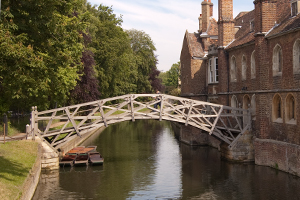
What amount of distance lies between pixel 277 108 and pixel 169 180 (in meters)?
7.23

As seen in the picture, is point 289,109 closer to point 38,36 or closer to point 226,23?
point 226,23

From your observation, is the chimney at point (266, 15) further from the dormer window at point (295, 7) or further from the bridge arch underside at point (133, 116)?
the bridge arch underside at point (133, 116)

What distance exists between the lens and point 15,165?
16.7 metres

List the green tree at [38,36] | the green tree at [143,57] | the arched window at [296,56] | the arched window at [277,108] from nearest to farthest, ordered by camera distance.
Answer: the green tree at [38,36]
the arched window at [296,56]
the arched window at [277,108]
the green tree at [143,57]

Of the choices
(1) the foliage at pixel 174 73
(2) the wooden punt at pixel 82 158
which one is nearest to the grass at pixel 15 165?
(2) the wooden punt at pixel 82 158

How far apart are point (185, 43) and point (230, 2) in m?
6.96

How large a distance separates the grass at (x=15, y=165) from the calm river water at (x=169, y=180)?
1.45 metres

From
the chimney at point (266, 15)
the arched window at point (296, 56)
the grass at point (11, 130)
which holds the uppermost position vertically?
the chimney at point (266, 15)

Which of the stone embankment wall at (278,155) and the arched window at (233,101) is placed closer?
the stone embankment wall at (278,155)

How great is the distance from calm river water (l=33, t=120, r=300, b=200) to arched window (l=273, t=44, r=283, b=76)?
5335mm

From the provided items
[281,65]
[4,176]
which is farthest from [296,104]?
[4,176]

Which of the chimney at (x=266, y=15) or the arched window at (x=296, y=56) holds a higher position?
the chimney at (x=266, y=15)

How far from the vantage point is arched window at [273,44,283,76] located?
21234mm

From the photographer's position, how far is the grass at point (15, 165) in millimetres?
12537
